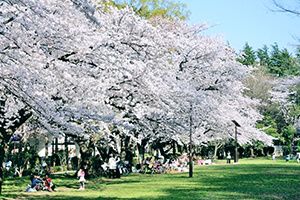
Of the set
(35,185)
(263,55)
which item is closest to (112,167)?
(35,185)

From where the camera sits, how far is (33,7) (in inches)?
340

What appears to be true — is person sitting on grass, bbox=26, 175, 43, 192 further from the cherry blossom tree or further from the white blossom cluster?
the white blossom cluster

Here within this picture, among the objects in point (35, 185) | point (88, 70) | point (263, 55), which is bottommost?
point (35, 185)

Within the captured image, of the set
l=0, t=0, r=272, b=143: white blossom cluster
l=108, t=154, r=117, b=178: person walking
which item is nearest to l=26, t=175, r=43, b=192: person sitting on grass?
l=0, t=0, r=272, b=143: white blossom cluster

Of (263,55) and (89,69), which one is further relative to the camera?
(263,55)

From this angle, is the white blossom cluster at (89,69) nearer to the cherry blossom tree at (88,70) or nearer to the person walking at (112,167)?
the cherry blossom tree at (88,70)

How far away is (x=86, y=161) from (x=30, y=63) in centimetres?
1832

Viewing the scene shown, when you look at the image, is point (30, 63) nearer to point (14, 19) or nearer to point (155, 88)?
point (14, 19)

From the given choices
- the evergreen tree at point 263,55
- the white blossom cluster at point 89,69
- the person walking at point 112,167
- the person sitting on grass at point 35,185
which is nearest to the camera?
the white blossom cluster at point 89,69

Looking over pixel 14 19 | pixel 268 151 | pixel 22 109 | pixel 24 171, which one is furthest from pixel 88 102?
pixel 268 151

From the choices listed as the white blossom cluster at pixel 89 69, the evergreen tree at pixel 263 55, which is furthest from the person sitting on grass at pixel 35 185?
the evergreen tree at pixel 263 55

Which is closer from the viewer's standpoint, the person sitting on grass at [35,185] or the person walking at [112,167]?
the person sitting on grass at [35,185]

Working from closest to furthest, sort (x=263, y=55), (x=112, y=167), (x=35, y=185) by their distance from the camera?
(x=35, y=185), (x=112, y=167), (x=263, y=55)

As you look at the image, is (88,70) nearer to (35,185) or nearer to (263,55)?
(35,185)
